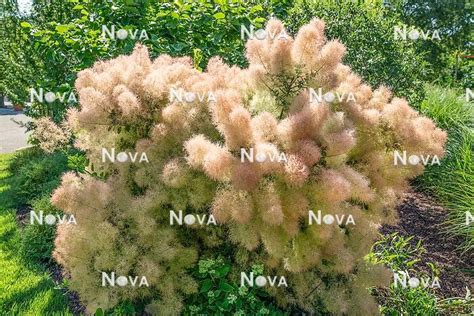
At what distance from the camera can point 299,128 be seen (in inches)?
87.8

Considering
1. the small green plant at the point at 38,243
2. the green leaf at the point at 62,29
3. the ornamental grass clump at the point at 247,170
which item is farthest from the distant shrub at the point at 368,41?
the small green plant at the point at 38,243

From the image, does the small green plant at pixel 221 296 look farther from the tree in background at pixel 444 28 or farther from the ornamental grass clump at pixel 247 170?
the tree in background at pixel 444 28

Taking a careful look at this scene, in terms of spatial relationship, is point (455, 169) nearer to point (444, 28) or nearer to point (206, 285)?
point (206, 285)

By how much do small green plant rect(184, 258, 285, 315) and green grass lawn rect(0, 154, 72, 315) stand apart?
1077 millimetres

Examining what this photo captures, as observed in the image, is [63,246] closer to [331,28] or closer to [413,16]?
[331,28]

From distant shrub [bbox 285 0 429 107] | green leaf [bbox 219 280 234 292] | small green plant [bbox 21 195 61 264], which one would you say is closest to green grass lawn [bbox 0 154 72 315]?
small green plant [bbox 21 195 61 264]

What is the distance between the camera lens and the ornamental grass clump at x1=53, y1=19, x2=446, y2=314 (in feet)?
7.31

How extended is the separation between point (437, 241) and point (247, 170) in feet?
10.3

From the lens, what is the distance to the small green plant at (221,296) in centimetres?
257

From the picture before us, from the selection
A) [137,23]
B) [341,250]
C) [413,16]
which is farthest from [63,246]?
[413,16]

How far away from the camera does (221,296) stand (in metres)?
2.66

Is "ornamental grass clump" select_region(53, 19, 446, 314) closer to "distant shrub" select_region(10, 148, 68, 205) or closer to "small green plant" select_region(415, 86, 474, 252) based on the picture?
"small green plant" select_region(415, 86, 474, 252)

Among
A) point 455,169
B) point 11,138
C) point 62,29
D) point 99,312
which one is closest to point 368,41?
point 455,169

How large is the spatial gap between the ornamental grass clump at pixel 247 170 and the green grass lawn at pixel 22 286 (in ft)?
3.12
